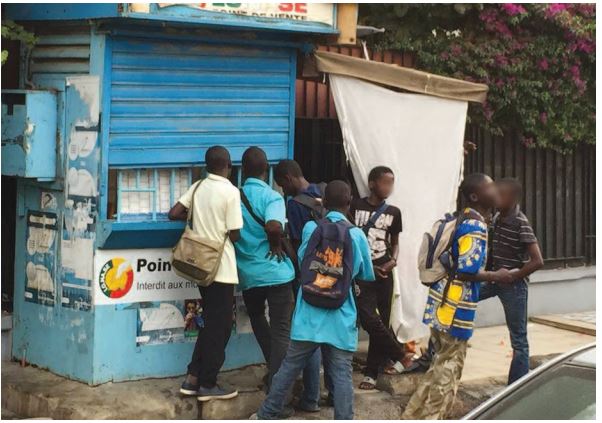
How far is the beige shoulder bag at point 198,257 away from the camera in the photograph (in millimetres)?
6910

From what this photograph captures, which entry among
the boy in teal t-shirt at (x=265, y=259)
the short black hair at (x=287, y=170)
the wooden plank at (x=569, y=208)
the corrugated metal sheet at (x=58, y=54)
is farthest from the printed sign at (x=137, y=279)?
the wooden plank at (x=569, y=208)

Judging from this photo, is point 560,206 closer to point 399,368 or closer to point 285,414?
point 399,368

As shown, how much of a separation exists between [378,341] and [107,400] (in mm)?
1964

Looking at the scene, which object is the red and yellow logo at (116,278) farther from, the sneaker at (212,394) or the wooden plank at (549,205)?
the wooden plank at (549,205)

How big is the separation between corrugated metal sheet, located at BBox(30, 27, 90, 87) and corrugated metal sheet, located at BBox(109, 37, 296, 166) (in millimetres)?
291

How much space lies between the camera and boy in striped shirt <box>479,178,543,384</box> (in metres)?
7.64

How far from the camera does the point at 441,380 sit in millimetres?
6938

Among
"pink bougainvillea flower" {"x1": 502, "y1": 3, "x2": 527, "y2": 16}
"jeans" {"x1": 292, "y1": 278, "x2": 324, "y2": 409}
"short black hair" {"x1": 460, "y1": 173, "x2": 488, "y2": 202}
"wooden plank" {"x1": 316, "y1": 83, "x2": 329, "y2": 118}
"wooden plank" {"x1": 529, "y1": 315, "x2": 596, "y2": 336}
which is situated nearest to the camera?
"short black hair" {"x1": 460, "y1": 173, "x2": 488, "y2": 202}

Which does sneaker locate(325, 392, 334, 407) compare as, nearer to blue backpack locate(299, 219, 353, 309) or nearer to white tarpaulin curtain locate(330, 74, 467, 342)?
white tarpaulin curtain locate(330, 74, 467, 342)

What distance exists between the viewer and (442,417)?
7.02 m

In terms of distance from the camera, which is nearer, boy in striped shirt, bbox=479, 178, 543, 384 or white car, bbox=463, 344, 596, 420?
white car, bbox=463, 344, 596, 420

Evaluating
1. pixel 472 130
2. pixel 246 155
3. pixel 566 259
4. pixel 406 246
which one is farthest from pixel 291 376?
pixel 566 259

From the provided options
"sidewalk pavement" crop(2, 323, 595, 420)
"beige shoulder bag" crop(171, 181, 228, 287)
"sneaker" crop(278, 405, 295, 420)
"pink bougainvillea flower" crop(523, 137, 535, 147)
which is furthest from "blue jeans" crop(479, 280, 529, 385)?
"pink bougainvillea flower" crop(523, 137, 535, 147)

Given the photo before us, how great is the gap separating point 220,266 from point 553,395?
3094mm
